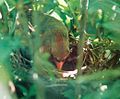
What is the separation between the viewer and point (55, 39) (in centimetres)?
151

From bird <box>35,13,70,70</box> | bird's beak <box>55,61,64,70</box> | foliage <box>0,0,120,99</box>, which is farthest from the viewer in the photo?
bird's beak <box>55,61,64,70</box>

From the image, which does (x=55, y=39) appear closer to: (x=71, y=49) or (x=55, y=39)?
(x=55, y=39)

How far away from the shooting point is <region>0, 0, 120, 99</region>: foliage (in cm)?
89

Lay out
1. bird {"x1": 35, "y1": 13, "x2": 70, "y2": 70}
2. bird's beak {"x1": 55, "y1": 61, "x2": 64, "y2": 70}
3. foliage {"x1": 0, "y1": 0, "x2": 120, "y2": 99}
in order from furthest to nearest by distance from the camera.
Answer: bird's beak {"x1": 55, "y1": 61, "x2": 64, "y2": 70}
bird {"x1": 35, "y1": 13, "x2": 70, "y2": 70}
foliage {"x1": 0, "y1": 0, "x2": 120, "y2": 99}

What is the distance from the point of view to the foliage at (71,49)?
2.91 ft

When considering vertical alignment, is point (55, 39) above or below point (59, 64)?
above

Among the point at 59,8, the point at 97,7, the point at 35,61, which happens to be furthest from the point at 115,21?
the point at 35,61

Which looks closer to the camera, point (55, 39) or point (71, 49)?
point (55, 39)

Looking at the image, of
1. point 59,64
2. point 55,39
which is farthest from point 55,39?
point 59,64

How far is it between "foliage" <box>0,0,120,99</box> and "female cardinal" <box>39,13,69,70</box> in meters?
0.03

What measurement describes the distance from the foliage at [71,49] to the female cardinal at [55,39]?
0.09ft

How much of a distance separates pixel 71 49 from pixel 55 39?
0.13 meters

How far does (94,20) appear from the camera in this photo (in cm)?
128

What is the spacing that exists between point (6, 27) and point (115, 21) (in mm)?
349
